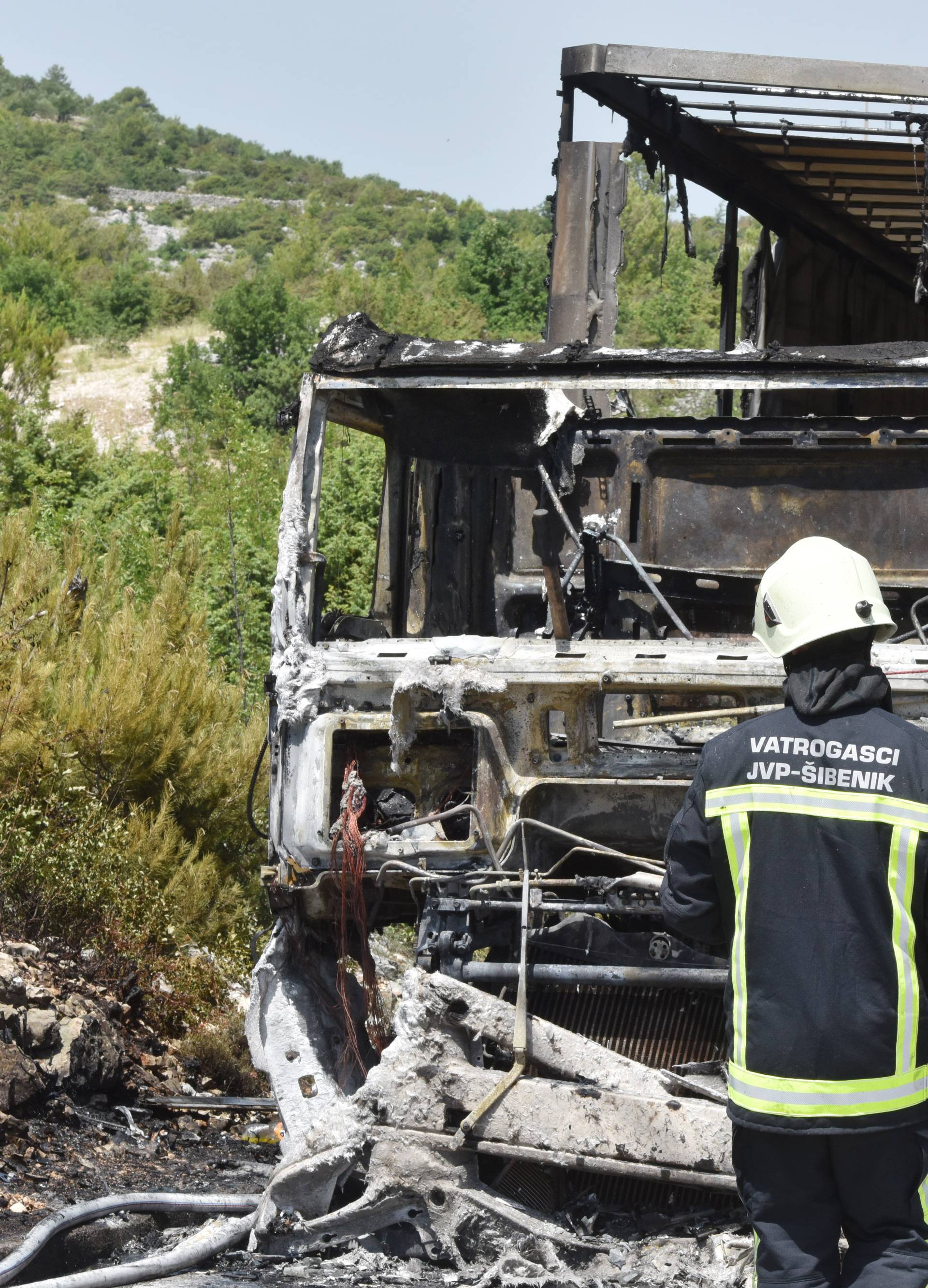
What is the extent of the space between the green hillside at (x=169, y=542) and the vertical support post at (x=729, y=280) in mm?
Result: 3295

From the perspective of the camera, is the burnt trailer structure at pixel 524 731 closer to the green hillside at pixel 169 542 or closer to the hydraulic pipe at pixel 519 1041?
the hydraulic pipe at pixel 519 1041

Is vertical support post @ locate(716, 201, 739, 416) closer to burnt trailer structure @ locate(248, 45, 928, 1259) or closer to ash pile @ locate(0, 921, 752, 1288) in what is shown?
burnt trailer structure @ locate(248, 45, 928, 1259)

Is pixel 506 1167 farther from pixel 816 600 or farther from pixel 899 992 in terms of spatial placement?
pixel 816 600

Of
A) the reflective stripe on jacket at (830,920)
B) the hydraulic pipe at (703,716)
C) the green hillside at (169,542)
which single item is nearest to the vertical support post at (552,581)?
the hydraulic pipe at (703,716)

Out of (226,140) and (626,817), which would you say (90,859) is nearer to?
(626,817)

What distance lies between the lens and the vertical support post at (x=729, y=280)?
8.36 metres

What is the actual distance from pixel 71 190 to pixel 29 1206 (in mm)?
72051

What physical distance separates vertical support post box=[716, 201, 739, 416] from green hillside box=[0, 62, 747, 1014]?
10.8 feet

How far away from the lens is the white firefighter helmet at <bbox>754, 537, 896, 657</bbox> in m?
2.57

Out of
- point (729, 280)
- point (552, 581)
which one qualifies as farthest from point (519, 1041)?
point (729, 280)

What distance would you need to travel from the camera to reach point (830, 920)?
96.0 inches

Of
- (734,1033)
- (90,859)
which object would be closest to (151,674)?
(90,859)

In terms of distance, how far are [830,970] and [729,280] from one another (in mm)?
6794

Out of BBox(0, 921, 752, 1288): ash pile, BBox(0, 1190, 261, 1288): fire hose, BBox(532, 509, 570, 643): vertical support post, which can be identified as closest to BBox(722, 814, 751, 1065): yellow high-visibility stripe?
BBox(0, 921, 752, 1288): ash pile
